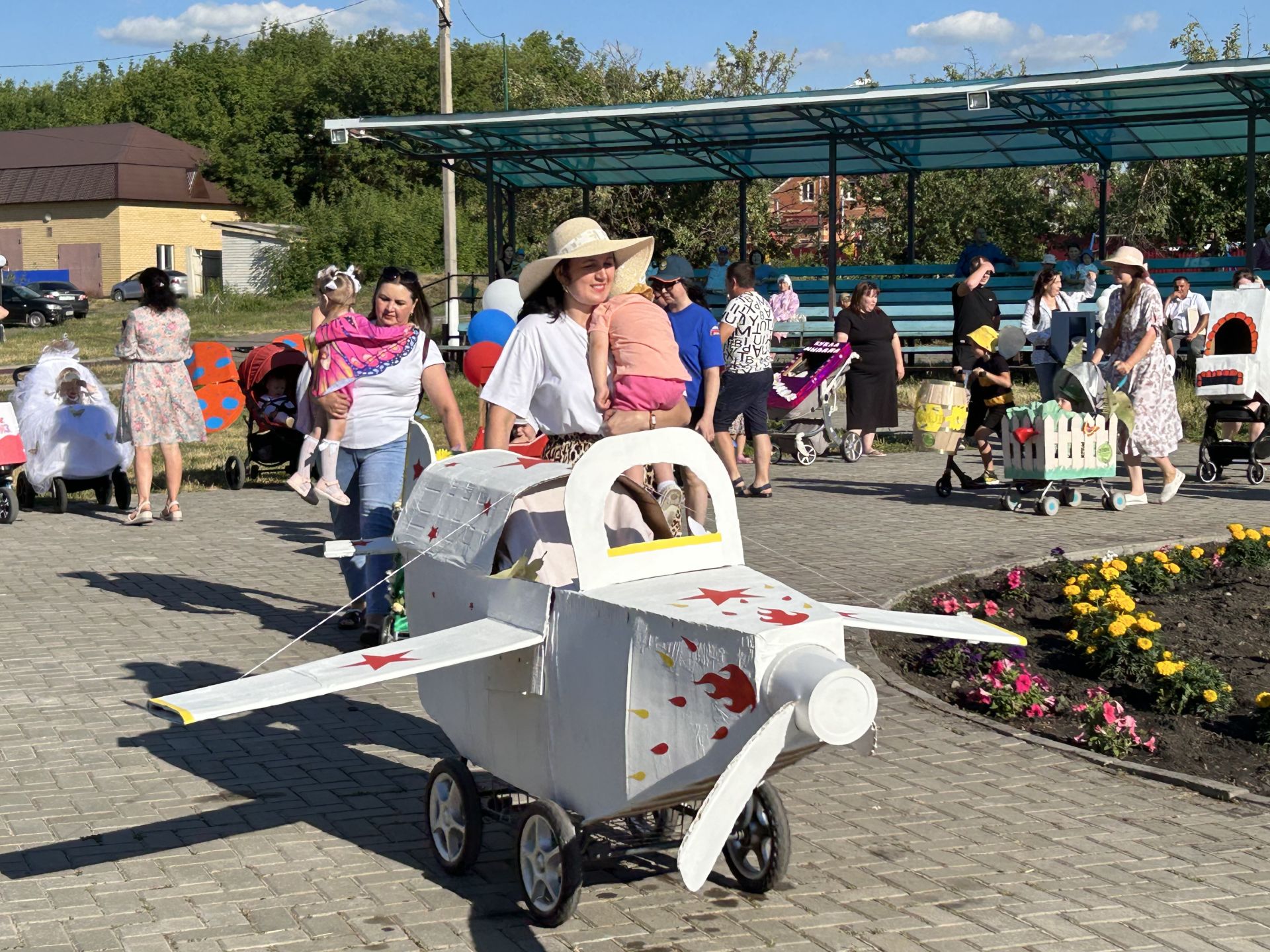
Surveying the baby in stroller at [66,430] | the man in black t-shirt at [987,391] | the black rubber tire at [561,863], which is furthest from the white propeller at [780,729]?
the baby in stroller at [66,430]

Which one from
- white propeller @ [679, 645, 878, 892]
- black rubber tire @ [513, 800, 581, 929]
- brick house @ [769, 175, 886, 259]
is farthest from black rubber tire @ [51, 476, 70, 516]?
brick house @ [769, 175, 886, 259]

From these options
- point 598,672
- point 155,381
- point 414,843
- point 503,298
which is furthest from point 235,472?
point 598,672

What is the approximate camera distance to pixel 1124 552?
33.6 feet

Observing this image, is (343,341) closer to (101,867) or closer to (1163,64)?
(101,867)

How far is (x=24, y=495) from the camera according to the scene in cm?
1378

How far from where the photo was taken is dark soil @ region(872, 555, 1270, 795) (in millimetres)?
6094

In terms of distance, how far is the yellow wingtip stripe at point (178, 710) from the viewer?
3908mm

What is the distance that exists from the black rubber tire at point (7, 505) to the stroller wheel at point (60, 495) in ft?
1.82

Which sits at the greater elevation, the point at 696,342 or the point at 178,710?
the point at 696,342

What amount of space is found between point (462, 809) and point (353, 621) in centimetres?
404

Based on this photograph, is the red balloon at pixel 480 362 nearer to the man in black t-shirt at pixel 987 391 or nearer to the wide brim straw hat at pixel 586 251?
the wide brim straw hat at pixel 586 251

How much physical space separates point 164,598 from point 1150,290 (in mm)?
7766

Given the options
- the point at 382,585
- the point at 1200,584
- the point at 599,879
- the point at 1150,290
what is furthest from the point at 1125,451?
the point at 599,879

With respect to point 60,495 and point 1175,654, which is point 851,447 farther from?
point 1175,654
